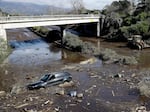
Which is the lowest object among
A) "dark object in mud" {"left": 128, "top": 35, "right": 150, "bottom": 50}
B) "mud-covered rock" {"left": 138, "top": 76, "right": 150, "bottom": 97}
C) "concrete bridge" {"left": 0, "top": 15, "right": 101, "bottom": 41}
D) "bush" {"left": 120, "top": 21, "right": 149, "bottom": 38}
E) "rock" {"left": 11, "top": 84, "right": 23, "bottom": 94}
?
"rock" {"left": 11, "top": 84, "right": 23, "bottom": 94}

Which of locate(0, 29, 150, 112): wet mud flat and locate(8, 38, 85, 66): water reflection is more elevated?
locate(8, 38, 85, 66): water reflection

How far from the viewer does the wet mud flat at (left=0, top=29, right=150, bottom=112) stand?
25844mm

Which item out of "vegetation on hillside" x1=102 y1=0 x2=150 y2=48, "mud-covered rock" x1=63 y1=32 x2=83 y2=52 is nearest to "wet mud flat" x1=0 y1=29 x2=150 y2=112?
"mud-covered rock" x1=63 y1=32 x2=83 y2=52

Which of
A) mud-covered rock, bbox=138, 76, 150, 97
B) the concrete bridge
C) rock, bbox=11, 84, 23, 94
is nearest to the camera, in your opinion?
mud-covered rock, bbox=138, 76, 150, 97

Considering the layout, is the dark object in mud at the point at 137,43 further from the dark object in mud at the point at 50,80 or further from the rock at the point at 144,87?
the dark object in mud at the point at 50,80

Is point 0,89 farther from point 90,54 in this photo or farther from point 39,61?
point 90,54

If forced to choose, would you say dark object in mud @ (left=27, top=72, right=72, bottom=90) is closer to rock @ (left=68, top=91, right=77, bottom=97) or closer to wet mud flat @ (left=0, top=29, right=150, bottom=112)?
wet mud flat @ (left=0, top=29, right=150, bottom=112)

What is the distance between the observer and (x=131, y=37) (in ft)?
207

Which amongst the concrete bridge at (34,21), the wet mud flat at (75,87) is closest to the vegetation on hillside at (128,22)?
the concrete bridge at (34,21)

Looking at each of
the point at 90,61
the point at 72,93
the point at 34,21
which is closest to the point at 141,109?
the point at 72,93

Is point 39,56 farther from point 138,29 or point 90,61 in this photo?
point 138,29

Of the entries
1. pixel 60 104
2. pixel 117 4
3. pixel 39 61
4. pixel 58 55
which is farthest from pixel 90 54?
pixel 117 4

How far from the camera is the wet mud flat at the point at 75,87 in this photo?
84.8 ft

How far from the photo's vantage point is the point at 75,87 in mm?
31344
